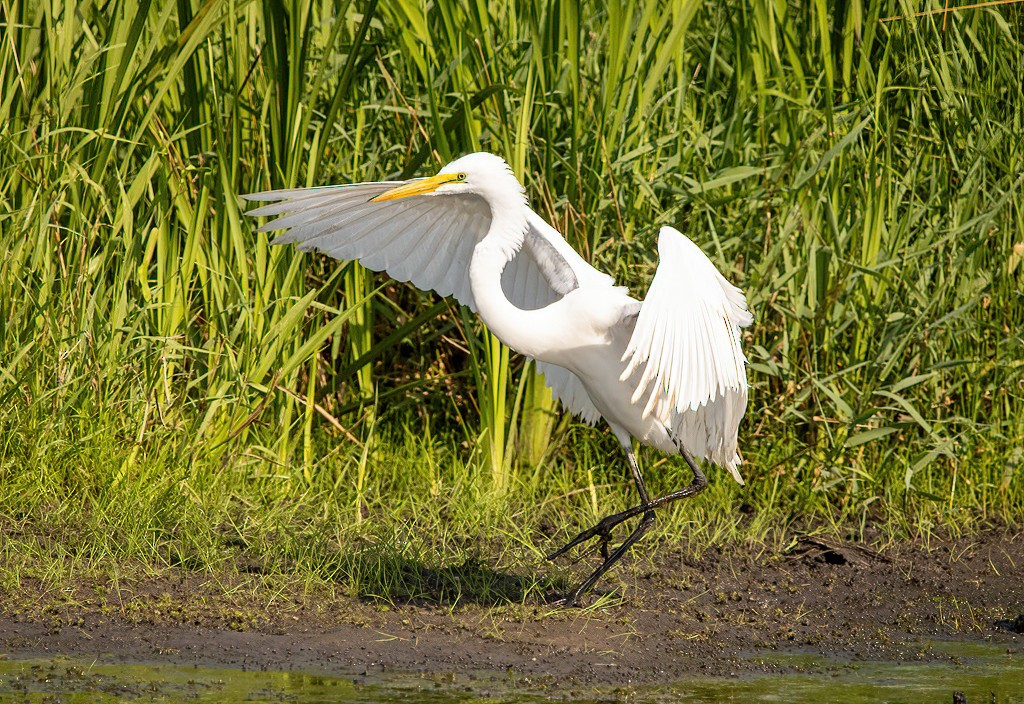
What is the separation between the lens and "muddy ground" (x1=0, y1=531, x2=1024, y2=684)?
374 cm

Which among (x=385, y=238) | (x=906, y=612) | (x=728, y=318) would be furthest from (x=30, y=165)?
(x=906, y=612)

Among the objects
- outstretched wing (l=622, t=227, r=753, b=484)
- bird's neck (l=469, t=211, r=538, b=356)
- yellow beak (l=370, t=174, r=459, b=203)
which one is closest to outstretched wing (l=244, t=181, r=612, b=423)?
yellow beak (l=370, t=174, r=459, b=203)

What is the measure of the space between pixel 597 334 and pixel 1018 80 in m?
2.45

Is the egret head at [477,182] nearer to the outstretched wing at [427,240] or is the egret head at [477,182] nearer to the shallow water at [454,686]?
the outstretched wing at [427,240]

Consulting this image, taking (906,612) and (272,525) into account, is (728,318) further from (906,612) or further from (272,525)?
(272,525)

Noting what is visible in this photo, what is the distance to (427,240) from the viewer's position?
459cm

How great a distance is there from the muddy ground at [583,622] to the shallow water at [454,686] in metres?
0.08

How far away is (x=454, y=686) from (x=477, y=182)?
150 centimetres

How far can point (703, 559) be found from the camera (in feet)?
15.1

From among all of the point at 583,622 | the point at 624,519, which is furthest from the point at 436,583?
the point at 624,519

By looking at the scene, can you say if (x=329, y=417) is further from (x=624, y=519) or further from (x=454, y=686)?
(x=454, y=686)

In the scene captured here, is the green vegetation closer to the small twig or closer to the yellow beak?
the small twig

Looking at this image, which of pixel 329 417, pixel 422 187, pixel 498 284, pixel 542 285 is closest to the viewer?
pixel 498 284

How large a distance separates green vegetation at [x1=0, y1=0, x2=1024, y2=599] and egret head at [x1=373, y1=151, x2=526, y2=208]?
2.60 ft
